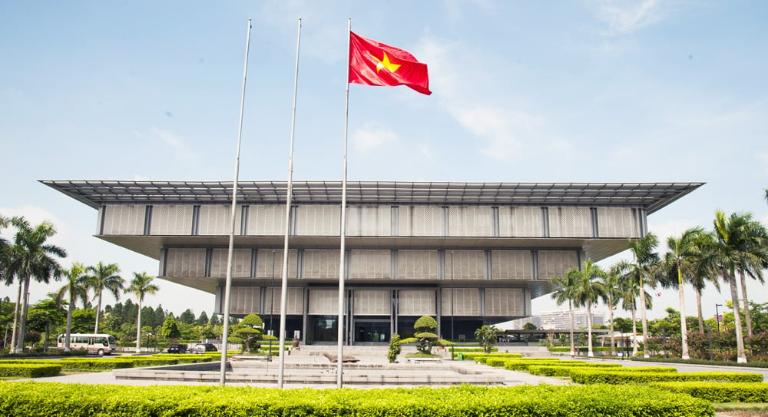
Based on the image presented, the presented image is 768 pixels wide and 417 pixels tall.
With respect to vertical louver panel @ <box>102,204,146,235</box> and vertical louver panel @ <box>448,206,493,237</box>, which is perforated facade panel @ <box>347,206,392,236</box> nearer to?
vertical louver panel @ <box>448,206,493,237</box>

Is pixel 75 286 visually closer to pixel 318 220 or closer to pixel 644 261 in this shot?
pixel 318 220

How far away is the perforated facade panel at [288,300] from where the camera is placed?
65.9 metres

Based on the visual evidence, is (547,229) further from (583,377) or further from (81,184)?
(81,184)

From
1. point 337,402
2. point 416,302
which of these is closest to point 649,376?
point 337,402

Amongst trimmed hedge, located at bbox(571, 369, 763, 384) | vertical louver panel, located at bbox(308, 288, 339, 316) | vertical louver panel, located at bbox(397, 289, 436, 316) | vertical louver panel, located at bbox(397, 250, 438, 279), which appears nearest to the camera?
trimmed hedge, located at bbox(571, 369, 763, 384)

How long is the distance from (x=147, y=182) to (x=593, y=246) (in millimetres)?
48831

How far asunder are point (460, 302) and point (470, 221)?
47.2 ft

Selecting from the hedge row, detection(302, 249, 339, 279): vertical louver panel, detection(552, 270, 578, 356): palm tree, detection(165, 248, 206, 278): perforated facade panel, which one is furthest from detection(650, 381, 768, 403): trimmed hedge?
detection(165, 248, 206, 278): perforated facade panel

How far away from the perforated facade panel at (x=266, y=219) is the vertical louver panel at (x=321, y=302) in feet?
43.5

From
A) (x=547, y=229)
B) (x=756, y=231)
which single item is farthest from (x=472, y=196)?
(x=756, y=231)

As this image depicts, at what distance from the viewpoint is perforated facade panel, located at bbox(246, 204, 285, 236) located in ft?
187

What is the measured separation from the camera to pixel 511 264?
6156cm

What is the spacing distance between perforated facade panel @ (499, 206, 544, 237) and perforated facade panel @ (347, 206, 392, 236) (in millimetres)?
12230

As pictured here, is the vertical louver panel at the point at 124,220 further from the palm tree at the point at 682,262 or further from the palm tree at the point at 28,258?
the palm tree at the point at 682,262
